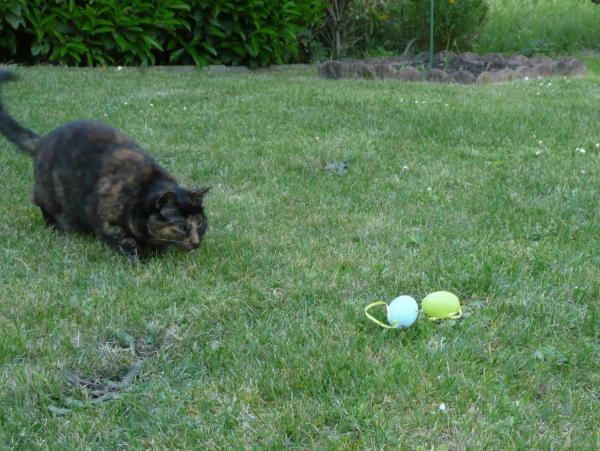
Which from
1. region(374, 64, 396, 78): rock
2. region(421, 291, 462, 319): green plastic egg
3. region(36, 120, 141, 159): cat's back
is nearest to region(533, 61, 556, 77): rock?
region(374, 64, 396, 78): rock

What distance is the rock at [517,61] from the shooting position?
476 inches

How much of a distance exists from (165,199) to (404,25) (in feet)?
34.5

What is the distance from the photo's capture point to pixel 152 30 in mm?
11180

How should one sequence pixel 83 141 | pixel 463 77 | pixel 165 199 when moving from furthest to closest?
pixel 463 77 < pixel 83 141 < pixel 165 199

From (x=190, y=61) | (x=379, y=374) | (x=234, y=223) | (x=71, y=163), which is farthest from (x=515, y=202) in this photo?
(x=190, y=61)

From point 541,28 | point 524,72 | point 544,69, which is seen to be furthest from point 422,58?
point 541,28

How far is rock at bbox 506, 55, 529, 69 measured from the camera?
12.1 meters

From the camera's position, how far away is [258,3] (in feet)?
36.1

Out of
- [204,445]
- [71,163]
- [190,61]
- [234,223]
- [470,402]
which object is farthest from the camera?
[190,61]

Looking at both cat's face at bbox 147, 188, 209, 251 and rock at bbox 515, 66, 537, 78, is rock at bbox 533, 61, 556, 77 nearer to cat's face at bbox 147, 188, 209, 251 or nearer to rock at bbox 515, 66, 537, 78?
rock at bbox 515, 66, 537, 78

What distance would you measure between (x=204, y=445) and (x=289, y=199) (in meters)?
3.08

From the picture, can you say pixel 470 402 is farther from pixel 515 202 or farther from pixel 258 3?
pixel 258 3

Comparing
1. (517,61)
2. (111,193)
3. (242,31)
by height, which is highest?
(242,31)

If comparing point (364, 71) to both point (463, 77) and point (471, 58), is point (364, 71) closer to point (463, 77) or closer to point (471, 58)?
point (463, 77)
